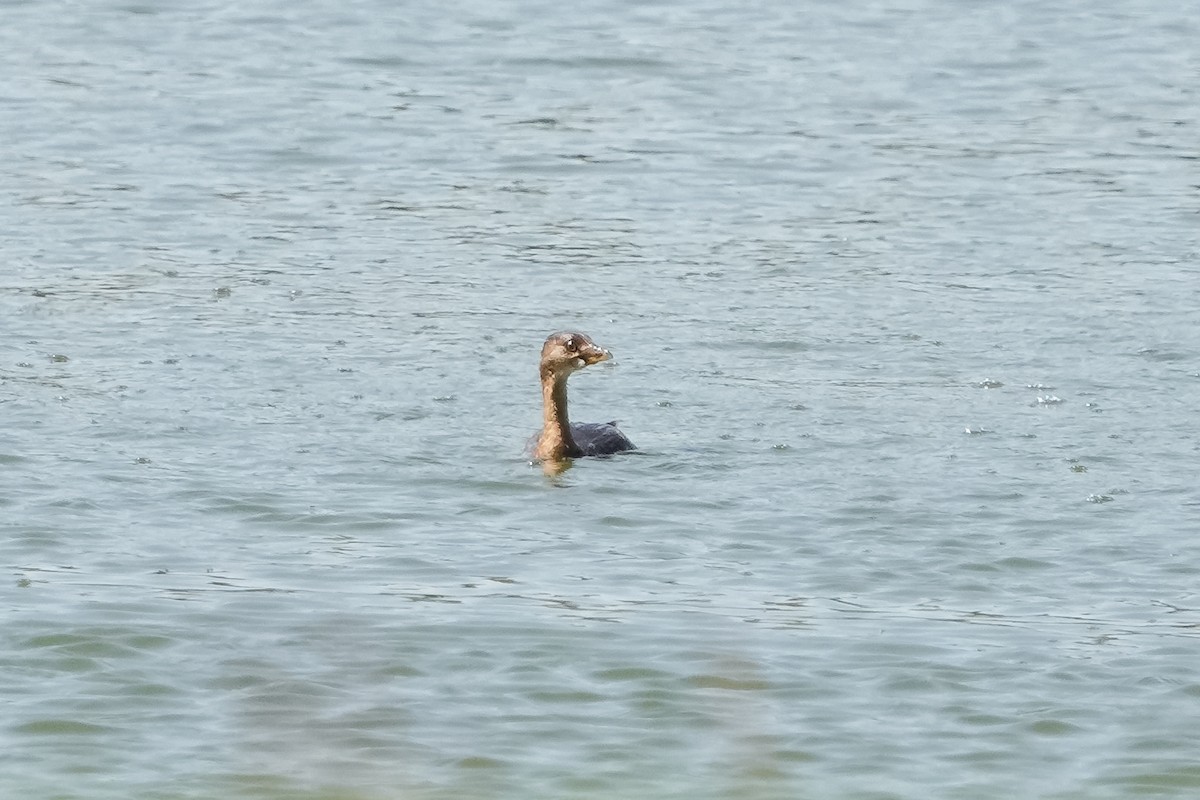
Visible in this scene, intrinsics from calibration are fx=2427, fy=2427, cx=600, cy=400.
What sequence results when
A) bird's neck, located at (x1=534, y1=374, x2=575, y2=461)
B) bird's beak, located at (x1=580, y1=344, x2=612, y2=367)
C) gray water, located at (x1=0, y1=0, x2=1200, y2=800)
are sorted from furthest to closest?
bird's beak, located at (x1=580, y1=344, x2=612, y2=367) → bird's neck, located at (x1=534, y1=374, x2=575, y2=461) → gray water, located at (x1=0, y1=0, x2=1200, y2=800)

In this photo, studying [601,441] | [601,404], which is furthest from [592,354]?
[601,404]

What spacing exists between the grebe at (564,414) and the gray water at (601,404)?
155 millimetres

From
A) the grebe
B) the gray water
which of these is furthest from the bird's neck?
the gray water

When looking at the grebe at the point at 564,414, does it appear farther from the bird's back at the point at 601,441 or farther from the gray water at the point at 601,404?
the gray water at the point at 601,404

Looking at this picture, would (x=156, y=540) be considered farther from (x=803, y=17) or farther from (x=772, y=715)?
(x=803, y=17)

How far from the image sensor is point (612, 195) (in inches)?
779

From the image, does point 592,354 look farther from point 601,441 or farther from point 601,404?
point 601,404

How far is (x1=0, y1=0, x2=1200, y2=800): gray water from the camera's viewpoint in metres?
9.45

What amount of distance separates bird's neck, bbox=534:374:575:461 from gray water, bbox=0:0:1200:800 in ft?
0.57

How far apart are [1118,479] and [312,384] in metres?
4.86

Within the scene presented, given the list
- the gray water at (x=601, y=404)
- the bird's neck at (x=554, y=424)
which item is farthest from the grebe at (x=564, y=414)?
the gray water at (x=601, y=404)

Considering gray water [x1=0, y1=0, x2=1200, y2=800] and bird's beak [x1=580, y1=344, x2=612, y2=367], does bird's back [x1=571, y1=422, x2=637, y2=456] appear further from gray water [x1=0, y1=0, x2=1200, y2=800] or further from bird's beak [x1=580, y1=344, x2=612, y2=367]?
bird's beak [x1=580, y1=344, x2=612, y2=367]

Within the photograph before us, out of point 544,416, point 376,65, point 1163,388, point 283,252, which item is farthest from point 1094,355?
point 376,65

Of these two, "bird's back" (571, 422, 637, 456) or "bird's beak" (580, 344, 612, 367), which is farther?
"bird's beak" (580, 344, 612, 367)
